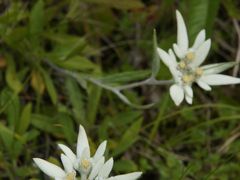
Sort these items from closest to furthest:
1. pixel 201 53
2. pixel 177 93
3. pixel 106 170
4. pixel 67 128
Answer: pixel 106 170
pixel 177 93
pixel 201 53
pixel 67 128

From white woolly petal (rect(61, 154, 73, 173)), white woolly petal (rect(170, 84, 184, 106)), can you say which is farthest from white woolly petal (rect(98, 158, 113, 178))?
white woolly petal (rect(170, 84, 184, 106))

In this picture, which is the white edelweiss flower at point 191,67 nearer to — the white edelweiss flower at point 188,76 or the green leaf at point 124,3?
the white edelweiss flower at point 188,76

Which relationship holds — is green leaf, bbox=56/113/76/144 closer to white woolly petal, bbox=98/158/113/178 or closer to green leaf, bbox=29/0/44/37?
green leaf, bbox=29/0/44/37

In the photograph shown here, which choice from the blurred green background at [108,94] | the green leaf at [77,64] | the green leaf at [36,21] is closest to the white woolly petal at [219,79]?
the blurred green background at [108,94]

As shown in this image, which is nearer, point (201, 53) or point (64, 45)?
point (201, 53)

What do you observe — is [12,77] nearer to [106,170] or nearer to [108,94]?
[108,94]

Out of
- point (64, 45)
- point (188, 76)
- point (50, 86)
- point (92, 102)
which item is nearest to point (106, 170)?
point (188, 76)
